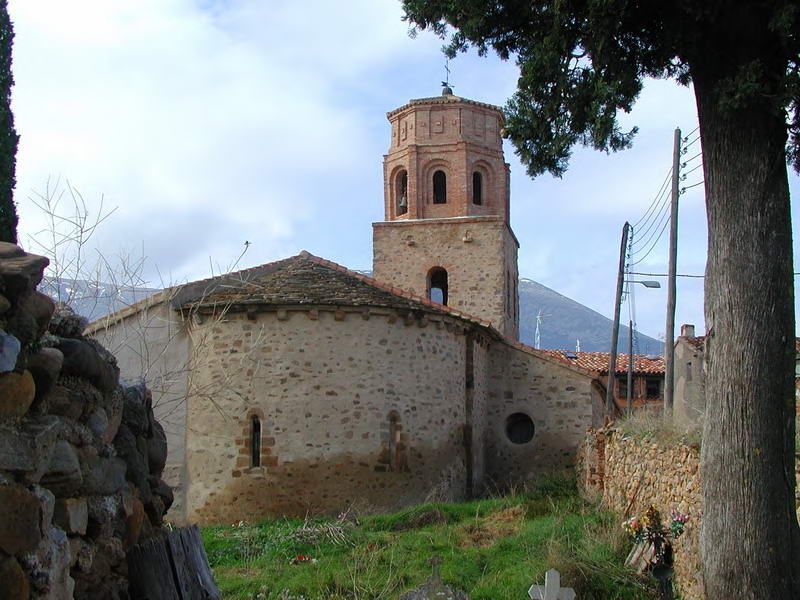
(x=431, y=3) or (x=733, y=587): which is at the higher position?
(x=431, y=3)

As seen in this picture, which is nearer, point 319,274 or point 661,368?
point 319,274

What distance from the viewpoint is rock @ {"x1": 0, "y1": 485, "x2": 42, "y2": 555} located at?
3.13 meters

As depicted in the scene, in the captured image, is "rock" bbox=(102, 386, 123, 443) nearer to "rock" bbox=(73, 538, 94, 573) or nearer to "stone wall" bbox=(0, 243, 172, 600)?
"stone wall" bbox=(0, 243, 172, 600)

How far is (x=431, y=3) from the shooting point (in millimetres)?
8094

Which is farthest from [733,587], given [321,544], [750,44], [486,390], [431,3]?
[486,390]

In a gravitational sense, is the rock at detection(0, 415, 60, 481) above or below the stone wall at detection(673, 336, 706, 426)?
above

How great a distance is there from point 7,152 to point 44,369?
493 cm

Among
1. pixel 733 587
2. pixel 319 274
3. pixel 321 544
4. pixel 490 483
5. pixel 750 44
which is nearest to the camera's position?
pixel 733 587

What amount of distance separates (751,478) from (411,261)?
2115 cm

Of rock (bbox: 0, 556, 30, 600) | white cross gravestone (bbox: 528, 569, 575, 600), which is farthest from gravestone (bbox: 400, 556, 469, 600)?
rock (bbox: 0, 556, 30, 600)

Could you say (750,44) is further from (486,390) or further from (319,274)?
(486,390)

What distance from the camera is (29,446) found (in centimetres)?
336

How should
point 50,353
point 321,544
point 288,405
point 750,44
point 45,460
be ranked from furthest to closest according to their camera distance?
point 288,405
point 321,544
point 750,44
point 50,353
point 45,460

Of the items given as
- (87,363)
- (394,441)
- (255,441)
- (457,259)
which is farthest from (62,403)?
(457,259)
